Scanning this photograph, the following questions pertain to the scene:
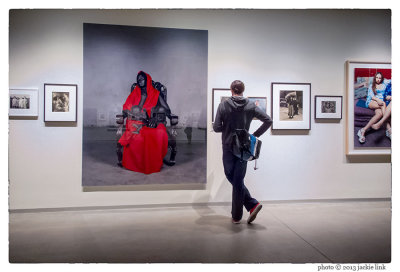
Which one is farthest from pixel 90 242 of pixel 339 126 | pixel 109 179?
pixel 339 126

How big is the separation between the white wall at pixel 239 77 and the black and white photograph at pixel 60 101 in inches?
7.1

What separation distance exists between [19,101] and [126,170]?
1.72 meters

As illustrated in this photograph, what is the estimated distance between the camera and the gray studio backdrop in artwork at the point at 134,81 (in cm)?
414

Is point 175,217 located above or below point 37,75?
below

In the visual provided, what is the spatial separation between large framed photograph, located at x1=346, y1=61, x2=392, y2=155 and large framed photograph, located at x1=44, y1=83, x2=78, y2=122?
415cm

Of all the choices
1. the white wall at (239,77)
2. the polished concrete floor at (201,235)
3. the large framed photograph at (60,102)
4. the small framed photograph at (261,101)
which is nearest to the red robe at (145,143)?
the white wall at (239,77)

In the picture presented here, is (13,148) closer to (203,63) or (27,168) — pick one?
(27,168)

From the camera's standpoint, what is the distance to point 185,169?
14.2 feet

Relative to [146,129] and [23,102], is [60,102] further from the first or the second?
[146,129]

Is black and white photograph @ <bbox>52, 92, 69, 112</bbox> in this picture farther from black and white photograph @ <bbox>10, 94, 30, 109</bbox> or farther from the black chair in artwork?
the black chair in artwork

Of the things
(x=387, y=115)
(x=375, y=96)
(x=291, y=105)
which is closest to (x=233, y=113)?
(x=291, y=105)

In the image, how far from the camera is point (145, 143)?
430 centimetres

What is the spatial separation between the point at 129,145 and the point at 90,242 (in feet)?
5.06

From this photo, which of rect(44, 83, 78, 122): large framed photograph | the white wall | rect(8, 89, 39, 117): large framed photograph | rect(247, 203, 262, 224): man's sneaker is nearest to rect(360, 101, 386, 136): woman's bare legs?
the white wall
